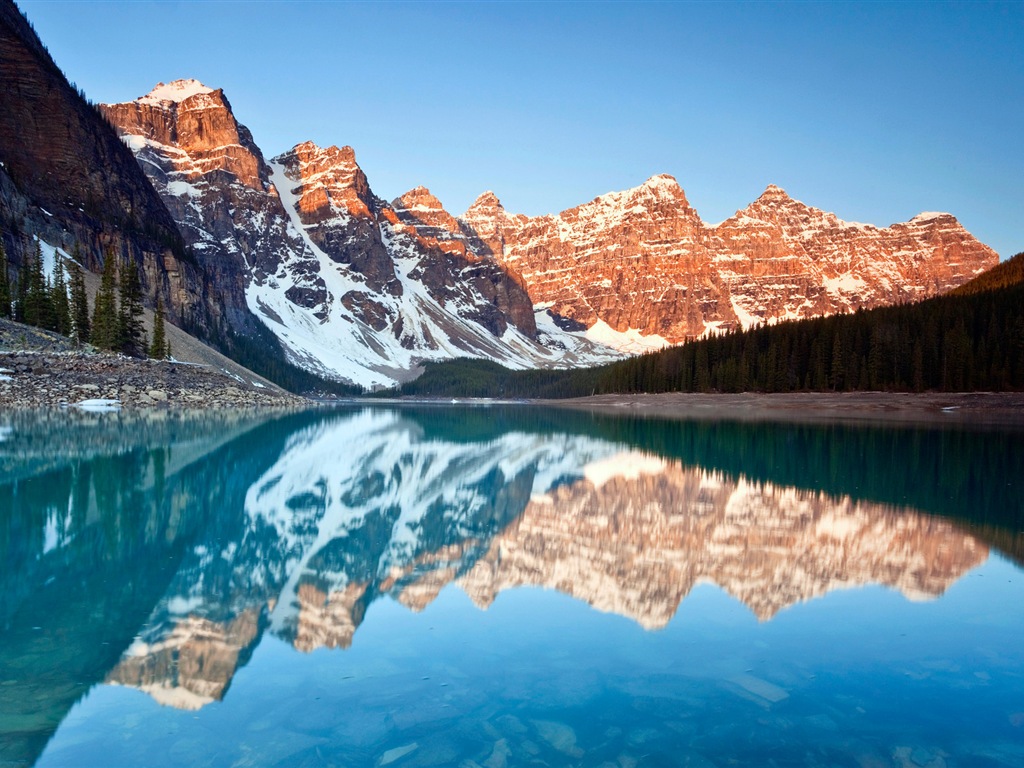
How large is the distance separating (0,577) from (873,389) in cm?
7423

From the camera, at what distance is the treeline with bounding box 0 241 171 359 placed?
181 ft

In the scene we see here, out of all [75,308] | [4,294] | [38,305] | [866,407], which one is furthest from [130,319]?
[866,407]

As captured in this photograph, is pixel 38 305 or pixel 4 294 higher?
pixel 4 294

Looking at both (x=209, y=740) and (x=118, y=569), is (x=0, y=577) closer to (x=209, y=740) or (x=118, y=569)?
(x=118, y=569)

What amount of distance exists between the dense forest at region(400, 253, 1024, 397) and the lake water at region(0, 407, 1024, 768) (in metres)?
55.7

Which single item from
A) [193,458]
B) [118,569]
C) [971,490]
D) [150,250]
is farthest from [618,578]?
[150,250]

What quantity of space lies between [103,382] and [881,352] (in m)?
70.9

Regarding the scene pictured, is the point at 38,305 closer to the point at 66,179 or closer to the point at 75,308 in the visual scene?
the point at 75,308

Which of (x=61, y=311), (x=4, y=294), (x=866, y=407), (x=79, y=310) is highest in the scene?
(x=4, y=294)

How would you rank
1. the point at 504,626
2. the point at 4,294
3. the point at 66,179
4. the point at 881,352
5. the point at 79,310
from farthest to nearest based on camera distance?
the point at 66,179, the point at 881,352, the point at 79,310, the point at 4,294, the point at 504,626

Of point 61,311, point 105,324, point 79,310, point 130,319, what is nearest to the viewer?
point 61,311

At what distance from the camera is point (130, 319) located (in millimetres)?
62094

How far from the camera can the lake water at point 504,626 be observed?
17.7 ft

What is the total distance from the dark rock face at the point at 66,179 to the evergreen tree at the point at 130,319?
1150cm
